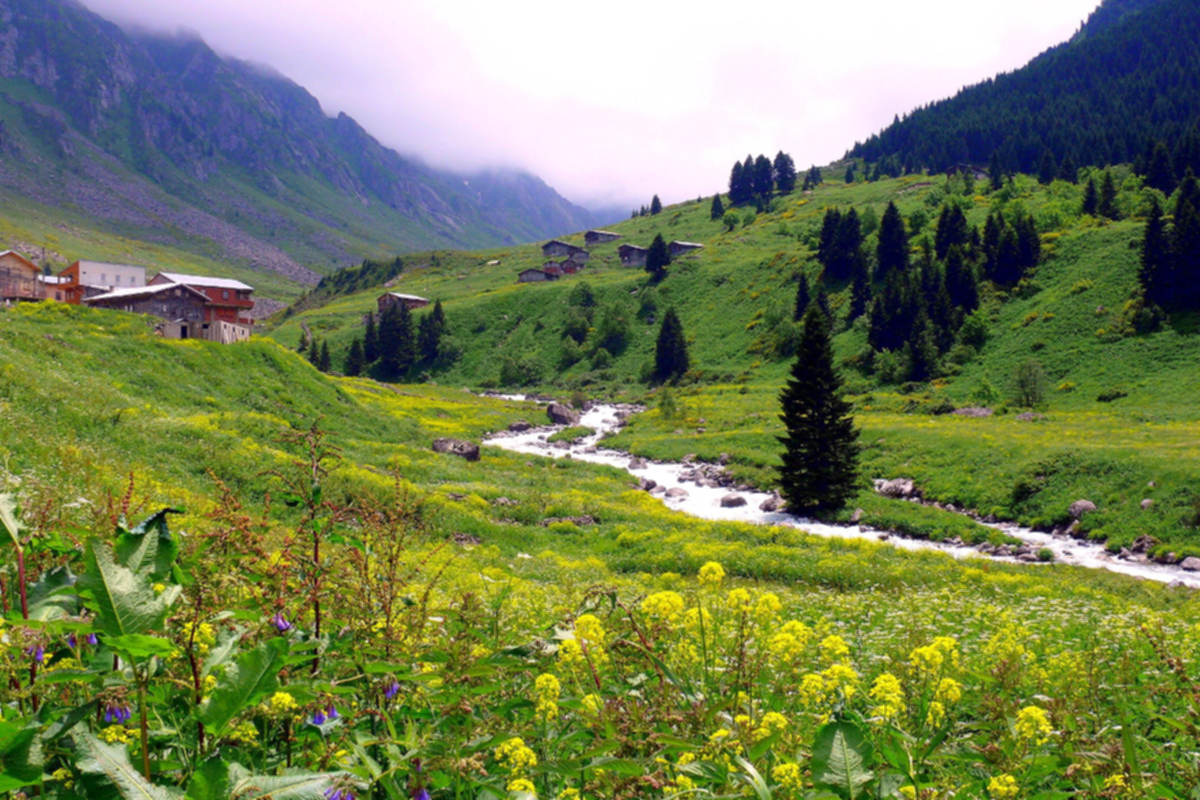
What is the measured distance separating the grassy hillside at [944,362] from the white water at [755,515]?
1595 mm

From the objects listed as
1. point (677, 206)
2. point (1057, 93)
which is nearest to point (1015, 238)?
point (677, 206)

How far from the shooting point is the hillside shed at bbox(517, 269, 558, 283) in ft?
420

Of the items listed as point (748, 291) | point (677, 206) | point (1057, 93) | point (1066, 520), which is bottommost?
point (1066, 520)

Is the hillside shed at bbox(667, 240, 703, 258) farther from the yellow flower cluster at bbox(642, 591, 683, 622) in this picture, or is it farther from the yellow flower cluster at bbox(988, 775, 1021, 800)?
the yellow flower cluster at bbox(988, 775, 1021, 800)

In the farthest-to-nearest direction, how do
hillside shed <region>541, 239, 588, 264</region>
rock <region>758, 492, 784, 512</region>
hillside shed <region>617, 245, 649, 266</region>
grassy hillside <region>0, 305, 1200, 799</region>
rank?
hillside shed <region>541, 239, 588, 264</region> < hillside shed <region>617, 245, 649, 266</region> < rock <region>758, 492, 784, 512</region> < grassy hillside <region>0, 305, 1200, 799</region>

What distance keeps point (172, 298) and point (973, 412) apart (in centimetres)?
6742

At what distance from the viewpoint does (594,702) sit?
257 centimetres

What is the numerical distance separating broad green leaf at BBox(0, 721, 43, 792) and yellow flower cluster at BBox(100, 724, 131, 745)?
0.74m

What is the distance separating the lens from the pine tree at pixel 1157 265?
55.3 m

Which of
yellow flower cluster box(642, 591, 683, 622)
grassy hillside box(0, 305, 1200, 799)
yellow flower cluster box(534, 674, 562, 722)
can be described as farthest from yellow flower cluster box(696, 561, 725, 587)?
yellow flower cluster box(534, 674, 562, 722)

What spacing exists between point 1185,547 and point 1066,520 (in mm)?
4967

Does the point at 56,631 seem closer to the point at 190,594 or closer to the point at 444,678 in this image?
the point at 190,594

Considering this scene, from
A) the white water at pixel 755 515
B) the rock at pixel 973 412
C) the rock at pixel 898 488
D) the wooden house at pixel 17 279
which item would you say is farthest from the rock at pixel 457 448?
the wooden house at pixel 17 279

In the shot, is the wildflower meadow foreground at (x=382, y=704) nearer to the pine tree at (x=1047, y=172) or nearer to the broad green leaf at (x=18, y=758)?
the broad green leaf at (x=18, y=758)
